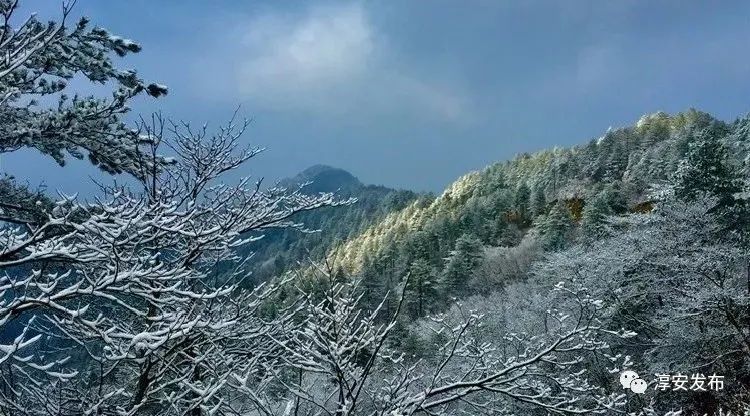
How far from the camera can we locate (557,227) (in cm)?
5322

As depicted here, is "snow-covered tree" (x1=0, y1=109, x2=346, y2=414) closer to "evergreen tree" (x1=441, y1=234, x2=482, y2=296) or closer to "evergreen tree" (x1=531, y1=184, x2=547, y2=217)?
"evergreen tree" (x1=441, y1=234, x2=482, y2=296)

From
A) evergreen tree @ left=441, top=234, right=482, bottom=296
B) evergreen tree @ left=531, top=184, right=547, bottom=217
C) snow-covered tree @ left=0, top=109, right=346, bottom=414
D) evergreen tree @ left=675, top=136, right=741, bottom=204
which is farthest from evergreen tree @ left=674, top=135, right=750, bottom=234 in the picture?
evergreen tree @ left=531, top=184, right=547, bottom=217

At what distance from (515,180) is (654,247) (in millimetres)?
93784

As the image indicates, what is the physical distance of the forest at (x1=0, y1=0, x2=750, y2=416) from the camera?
3.24 metres

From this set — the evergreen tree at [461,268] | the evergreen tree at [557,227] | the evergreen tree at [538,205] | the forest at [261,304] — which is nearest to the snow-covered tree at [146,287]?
the forest at [261,304]

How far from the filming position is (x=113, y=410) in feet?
12.7

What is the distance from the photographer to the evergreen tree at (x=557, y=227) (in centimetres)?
4972

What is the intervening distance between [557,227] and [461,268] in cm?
1038

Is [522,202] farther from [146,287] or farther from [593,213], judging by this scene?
[146,287]

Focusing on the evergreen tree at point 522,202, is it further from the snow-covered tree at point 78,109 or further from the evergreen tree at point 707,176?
the snow-covered tree at point 78,109

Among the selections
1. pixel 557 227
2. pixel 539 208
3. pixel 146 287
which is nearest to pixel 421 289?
pixel 557 227

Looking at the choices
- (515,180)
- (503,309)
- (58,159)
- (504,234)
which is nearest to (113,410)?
(58,159)

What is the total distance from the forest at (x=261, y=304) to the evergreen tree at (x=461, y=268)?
13.0 m

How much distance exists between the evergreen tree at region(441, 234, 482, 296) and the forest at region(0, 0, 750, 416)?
1302 centimetres
